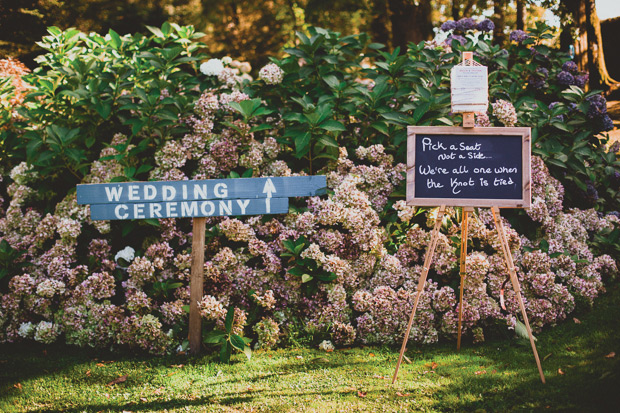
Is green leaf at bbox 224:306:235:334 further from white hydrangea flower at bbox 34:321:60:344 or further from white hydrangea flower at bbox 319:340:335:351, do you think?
white hydrangea flower at bbox 34:321:60:344

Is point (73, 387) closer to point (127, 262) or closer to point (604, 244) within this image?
point (127, 262)

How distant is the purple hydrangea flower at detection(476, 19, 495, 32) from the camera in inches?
232

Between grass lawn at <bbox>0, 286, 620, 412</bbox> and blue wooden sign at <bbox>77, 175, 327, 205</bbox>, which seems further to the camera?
blue wooden sign at <bbox>77, 175, 327, 205</bbox>

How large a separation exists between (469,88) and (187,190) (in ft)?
6.32

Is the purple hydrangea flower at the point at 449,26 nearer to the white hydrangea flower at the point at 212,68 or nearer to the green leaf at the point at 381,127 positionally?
the green leaf at the point at 381,127

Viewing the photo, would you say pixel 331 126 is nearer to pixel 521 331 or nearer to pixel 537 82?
pixel 521 331

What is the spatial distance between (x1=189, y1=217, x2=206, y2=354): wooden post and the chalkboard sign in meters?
1.49

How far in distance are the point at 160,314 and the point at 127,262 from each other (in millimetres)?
560

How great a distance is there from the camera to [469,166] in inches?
126

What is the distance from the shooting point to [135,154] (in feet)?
15.4

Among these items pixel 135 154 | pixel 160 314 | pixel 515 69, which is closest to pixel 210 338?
pixel 160 314

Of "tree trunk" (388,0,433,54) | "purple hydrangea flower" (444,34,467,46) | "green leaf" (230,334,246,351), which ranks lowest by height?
"green leaf" (230,334,246,351)

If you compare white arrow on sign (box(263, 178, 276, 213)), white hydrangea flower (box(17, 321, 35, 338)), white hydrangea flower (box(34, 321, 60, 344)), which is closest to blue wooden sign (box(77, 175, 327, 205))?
white arrow on sign (box(263, 178, 276, 213))

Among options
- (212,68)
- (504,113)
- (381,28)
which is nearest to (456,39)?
(504,113)
